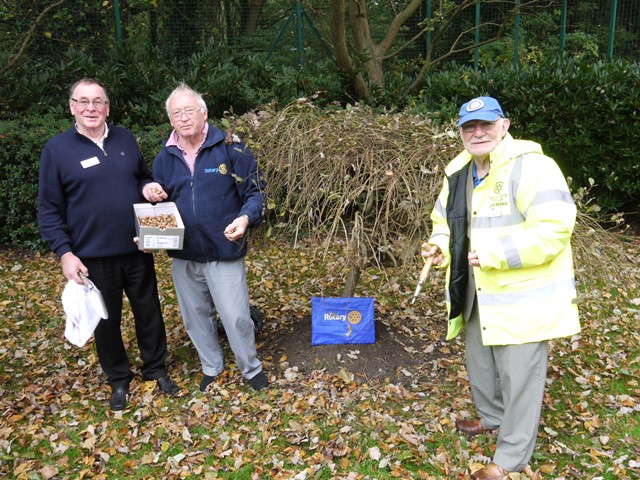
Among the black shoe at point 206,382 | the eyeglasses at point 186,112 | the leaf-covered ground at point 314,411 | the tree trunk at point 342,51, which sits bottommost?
the leaf-covered ground at point 314,411

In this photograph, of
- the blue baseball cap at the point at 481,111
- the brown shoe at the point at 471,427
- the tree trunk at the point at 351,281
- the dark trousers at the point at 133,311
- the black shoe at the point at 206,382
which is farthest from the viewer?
the tree trunk at the point at 351,281

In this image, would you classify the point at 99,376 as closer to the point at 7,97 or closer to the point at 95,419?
the point at 95,419

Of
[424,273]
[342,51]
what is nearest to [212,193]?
[424,273]

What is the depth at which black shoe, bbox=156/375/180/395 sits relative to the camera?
13.2ft

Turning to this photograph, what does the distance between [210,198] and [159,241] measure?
1.39 ft

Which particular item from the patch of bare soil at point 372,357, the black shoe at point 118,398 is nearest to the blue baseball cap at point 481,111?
the patch of bare soil at point 372,357

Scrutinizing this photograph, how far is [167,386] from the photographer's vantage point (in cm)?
405

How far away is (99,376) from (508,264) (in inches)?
127

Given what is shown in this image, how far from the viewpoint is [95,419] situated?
→ 12.5 feet

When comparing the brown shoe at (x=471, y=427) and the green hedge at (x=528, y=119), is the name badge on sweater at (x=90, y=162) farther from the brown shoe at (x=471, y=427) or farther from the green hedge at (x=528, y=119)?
the green hedge at (x=528, y=119)

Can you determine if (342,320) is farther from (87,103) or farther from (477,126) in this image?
(87,103)

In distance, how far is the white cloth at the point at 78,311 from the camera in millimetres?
3473

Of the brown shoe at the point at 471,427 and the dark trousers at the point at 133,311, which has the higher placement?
the dark trousers at the point at 133,311

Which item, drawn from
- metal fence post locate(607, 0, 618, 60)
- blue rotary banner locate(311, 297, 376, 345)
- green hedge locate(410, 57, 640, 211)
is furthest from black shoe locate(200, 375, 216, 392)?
metal fence post locate(607, 0, 618, 60)
